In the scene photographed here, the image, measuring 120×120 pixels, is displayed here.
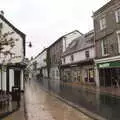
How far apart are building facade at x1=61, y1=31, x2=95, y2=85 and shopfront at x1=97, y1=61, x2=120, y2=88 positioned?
3069mm

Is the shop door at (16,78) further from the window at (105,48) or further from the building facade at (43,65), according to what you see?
the building facade at (43,65)

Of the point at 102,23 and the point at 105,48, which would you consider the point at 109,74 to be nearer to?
the point at 105,48

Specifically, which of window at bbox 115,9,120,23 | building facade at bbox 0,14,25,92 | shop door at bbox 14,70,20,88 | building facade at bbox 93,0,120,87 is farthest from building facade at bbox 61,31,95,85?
shop door at bbox 14,70,20,88

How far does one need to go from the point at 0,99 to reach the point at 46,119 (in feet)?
11.6

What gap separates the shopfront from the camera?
27.2 meters

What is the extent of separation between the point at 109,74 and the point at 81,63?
9116mm

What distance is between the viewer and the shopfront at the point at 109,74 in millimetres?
27172

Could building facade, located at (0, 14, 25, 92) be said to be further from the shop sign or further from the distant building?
the distant building

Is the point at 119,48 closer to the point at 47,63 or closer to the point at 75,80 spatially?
the point at 75,80

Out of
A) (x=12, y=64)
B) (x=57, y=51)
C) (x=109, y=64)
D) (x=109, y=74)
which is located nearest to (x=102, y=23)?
(x=109, y=64)

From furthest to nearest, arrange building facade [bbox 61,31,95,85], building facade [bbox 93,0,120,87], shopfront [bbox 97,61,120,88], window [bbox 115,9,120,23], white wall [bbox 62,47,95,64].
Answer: building facade [bbox 61,31,95,85] < white wall [bbox 62,47,95,64] < shopfront [bbox 97,61,120,88] < building facade [bbox 93,0,120,87] < window [bbox 115,9,120,23]

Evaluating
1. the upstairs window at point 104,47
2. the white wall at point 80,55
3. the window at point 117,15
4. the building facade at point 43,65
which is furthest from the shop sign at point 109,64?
the building facade at point 43,65

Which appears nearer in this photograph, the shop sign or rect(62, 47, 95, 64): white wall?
the shop sign

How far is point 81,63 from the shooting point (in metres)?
38.1
